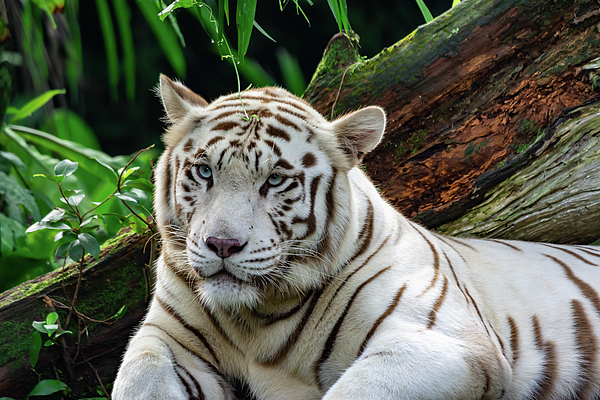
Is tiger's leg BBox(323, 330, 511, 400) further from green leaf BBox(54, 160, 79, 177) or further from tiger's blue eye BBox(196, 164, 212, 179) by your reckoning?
green leaf BBox(54, 160, 79, 177)

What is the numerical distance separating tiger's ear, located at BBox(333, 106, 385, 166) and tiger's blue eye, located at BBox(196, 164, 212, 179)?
42 cm

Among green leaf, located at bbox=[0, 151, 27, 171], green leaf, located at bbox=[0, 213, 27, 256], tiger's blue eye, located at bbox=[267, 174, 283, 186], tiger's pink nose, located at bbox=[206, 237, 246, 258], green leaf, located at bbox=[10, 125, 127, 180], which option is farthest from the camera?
green leaf, located at bbox=[10, 125, 127, 180]

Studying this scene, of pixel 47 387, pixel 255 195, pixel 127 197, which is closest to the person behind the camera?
pixel 255 195

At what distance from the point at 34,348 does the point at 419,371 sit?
141 cm

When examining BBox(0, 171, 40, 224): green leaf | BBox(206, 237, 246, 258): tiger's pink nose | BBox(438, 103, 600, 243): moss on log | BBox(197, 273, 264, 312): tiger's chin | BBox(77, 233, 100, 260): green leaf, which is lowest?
BBox(438, 103, 600, 243): moss on log

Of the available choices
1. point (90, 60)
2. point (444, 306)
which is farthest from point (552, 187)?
point (90, 60)

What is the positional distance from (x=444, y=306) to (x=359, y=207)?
1.42 ft

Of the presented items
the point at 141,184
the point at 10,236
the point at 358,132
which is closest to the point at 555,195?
the point at 358,132

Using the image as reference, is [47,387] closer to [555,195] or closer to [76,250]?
[76,250]

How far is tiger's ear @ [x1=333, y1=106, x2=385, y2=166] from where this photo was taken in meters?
→ 1.68

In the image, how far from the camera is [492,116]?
2.60m

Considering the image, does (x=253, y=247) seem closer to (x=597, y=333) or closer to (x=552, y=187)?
(x=597, y=333)

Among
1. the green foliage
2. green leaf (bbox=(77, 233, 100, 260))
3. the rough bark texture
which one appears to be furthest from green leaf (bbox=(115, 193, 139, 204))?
the rough bark texture

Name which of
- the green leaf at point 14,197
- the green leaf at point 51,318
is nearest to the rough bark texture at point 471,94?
the green leaf at point 51,318
